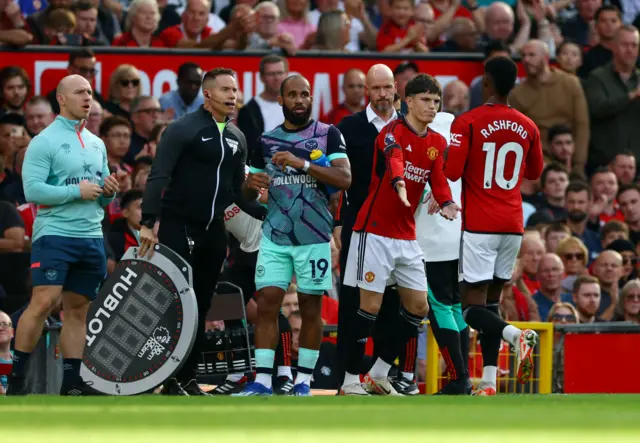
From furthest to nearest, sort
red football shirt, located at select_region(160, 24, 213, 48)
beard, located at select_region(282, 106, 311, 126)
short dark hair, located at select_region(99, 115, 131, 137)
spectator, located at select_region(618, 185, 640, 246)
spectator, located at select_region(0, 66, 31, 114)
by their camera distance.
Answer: spectator, located at select_region(618, 185, 640, 246) → red football shirt, located at select_region(160, 24, 213, 48) → spectator, located at select_region(0, 66, 31, 114) → short dark hair, located at select_region(99, 115, 131, 137) → beard, located at select_region(282, 106, 311, 126)

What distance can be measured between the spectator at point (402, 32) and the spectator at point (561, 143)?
1.85 metres

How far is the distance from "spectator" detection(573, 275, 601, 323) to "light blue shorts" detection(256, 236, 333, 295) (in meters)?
4.93

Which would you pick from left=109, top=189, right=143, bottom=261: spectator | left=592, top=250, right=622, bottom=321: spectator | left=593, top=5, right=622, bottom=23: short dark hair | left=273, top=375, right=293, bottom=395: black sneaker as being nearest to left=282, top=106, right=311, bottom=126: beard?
left=273, top=375, right=293, bottom=395: black sneaker

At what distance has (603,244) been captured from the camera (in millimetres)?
18188

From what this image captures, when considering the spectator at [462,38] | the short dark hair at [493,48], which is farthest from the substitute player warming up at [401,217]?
the spectator at [462,38]

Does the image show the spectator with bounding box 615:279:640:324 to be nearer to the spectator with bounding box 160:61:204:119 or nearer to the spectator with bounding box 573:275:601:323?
the spectator with bounding box 573:275:601:323

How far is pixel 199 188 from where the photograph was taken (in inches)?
456

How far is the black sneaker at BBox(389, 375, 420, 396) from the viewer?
1247 centimetres

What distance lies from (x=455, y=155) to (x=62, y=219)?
2904 millimetres

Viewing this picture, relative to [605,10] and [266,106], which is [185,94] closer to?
[266,106]

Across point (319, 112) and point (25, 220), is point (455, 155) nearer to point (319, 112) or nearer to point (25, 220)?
point (25, 220)

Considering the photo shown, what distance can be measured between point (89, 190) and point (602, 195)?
29.6 ft

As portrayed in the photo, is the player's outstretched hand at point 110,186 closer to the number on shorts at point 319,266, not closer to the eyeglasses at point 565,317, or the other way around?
the number on shorts at point 319,266

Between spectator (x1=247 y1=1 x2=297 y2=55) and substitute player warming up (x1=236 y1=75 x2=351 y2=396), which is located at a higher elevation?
spectator (x1=247 y1=1 x2=297 y2=55)
